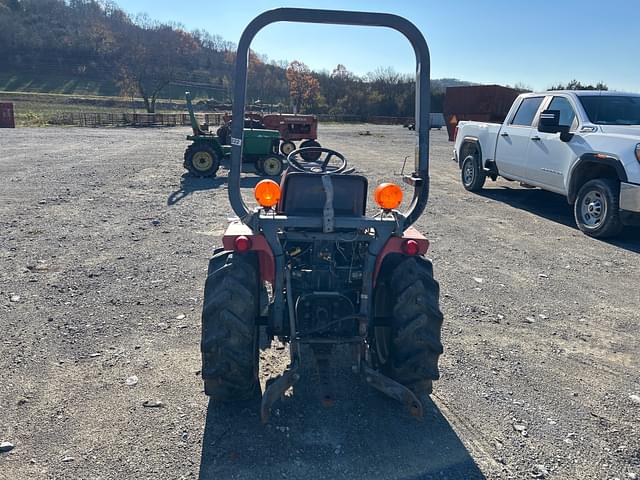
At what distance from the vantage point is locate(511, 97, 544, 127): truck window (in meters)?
9.24

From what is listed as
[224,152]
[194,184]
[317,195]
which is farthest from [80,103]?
[317,195]

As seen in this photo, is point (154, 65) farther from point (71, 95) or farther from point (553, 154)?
point (553, 154)

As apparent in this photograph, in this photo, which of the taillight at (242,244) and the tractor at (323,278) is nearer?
the tractor at (323,278)

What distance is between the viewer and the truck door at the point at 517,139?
30.3 feet

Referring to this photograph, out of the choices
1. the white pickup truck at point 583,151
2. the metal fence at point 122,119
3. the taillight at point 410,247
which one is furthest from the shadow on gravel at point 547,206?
the metal fence at point 122,119

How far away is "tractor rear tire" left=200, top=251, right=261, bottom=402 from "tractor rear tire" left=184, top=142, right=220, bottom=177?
10.0 meters

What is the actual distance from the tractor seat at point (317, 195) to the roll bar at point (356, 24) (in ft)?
1.11

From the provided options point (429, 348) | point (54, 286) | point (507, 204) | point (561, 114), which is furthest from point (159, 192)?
point (429, 348)

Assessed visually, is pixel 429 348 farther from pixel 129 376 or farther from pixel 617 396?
pixel 129 376

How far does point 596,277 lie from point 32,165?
45.8ft

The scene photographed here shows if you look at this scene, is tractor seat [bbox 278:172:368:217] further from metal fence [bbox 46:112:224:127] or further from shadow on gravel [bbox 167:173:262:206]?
metal fence [bbox 46:112:224:127]

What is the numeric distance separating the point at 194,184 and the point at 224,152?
2083 mm

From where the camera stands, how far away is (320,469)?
8.80 ft

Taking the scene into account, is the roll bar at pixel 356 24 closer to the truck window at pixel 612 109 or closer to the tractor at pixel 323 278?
the tractor at pixel 323 278
